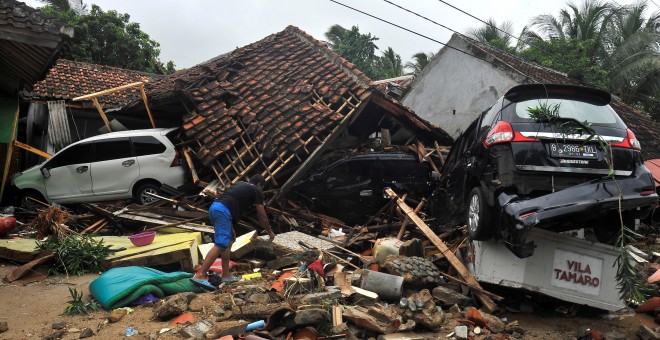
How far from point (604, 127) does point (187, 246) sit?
18.0ft

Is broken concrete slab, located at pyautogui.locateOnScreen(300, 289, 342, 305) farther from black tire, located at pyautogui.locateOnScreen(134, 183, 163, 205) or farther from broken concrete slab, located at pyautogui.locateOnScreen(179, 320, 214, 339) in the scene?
black tire, located at pyautogui.locateOnScreen(134, 183, 163, 205)

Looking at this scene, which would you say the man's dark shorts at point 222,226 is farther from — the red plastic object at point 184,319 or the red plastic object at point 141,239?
the red plastic object at point 141,239

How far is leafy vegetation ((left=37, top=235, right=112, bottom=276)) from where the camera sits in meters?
6.77

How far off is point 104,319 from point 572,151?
505 cm

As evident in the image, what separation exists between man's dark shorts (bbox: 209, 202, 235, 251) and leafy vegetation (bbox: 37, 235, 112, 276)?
2010 mm

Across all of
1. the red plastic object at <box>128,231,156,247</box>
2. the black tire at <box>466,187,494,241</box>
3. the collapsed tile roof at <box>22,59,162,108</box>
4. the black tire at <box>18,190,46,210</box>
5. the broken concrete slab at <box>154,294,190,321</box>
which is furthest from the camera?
the collapsed tile roof at <box>22,59,162,108</box>

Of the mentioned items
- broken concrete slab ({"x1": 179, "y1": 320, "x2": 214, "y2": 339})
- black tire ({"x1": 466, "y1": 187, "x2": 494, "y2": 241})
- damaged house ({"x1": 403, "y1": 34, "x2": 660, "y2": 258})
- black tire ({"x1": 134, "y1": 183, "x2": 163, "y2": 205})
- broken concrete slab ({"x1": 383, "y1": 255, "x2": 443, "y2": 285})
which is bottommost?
broken concrete slab ({"x1": 179, "y1": 320, "x2": 214, "y2": 339})

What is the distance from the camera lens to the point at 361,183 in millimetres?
9797

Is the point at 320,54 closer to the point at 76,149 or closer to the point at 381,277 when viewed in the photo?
the point at 76,149

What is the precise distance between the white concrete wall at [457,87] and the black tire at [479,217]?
1179 cm

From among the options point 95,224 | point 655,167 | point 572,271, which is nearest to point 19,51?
point 95,224

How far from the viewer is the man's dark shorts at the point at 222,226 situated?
618 cm

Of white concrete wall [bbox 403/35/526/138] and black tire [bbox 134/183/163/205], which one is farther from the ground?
white concrete wall [bbox 403/35/526/138]

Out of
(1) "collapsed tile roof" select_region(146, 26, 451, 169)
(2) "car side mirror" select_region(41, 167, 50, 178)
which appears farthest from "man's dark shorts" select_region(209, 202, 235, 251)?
(2) "car side mirror" select_region(41, 167, 50, 178)
